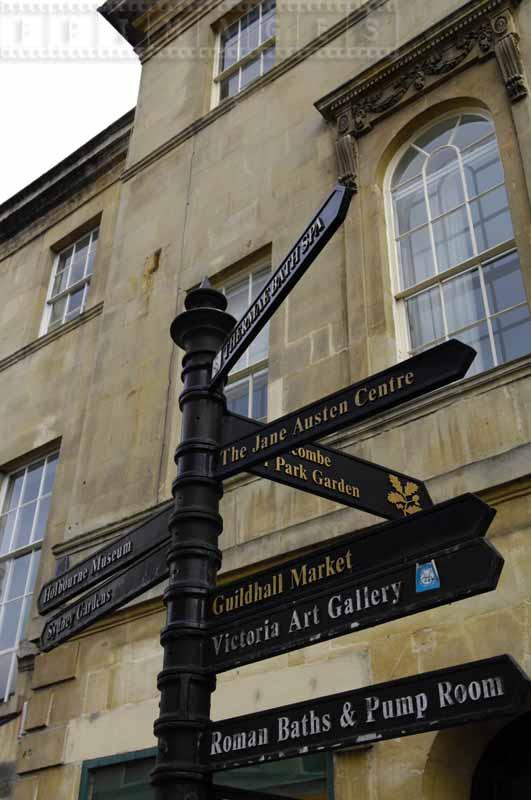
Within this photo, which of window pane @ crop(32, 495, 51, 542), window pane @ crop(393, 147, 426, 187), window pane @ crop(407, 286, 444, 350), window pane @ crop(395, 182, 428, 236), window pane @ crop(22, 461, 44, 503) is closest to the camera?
window pane @ crop(407, 286, 444, 350)

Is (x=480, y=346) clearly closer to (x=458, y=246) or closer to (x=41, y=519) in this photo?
(x=458, y=246)

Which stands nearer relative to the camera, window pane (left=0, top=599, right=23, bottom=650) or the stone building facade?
the stone building facade

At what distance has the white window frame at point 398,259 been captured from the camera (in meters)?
7.25

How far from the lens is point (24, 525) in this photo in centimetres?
1066

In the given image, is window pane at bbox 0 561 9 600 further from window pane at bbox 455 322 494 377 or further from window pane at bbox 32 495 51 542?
window pane at bbox 455 322 494 377

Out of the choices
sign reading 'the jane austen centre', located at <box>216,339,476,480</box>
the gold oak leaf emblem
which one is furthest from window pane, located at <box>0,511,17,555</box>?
the gold oak leaf emblem

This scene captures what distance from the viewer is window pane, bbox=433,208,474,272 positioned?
24.7 ft

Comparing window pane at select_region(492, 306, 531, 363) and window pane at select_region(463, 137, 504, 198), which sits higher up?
window pane at select_region(463, 137, 504, 198)

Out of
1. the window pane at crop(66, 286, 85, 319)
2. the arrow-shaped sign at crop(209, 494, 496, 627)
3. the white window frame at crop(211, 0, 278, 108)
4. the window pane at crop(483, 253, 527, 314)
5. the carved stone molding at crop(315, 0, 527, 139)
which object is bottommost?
the arrow-shaped sign at crop(209, 494, 496, 627)

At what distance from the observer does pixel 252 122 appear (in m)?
10.8

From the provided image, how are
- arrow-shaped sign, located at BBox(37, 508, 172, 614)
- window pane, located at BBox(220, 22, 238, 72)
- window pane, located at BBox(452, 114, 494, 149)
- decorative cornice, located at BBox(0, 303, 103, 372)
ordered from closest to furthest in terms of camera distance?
1. arrow-shaped sign, located at BBox(37, 508, 172, 614)
2. window pane, located at BBox(452, 114, 494, 149)
3. decorative cornice, located at BBox(0, 303, 103, 372)
4. window pane, located at BBox(220, 22, 238, 72)

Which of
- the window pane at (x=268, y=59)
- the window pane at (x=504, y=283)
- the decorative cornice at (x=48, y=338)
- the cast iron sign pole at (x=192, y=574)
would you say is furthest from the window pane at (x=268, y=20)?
the cast iron sign pole at (x=192, y=574)

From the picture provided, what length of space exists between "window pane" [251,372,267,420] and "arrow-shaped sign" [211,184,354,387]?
412 centimetres

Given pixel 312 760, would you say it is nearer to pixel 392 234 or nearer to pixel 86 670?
pixel 86 670
